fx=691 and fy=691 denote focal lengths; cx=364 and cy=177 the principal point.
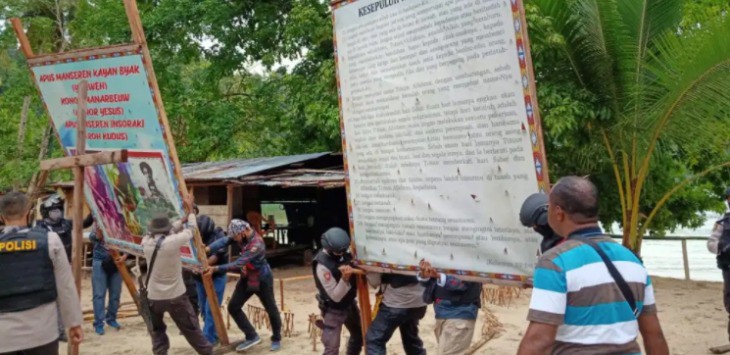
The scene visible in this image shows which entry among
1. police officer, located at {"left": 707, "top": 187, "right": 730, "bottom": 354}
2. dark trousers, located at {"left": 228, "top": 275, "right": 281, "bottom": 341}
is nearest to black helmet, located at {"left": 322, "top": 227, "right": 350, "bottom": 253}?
dark trousers, located at {"left": 228, "top": 275, "right": 281, "bottom": 341}

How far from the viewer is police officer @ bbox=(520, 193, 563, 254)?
3.43m

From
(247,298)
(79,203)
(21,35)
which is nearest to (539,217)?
(79,203)

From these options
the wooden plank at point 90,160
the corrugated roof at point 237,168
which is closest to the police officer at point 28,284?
the wooden plank at point 90,160

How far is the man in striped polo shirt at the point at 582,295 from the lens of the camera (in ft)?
8.07

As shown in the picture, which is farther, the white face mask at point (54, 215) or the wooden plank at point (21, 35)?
the white face mask at point (54, 215)

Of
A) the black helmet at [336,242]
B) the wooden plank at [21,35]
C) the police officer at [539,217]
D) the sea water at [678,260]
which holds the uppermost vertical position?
the wooden plank at [21,35]

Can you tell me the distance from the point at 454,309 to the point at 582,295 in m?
2.38

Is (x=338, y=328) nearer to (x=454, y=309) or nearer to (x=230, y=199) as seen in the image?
(x=454, y=309)

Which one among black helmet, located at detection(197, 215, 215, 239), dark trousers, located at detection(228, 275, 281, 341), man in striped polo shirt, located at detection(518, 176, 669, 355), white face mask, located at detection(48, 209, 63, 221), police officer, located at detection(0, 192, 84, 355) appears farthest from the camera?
white face mask, located at detection(48, 209, 63, 221)

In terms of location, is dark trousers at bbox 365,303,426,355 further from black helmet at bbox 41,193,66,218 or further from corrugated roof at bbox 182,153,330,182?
corrugated roof at bbox 182,153,330,182

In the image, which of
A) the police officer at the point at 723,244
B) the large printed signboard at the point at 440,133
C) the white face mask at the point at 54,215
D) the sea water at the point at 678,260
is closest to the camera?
the large printed signboard at the point at 440,133

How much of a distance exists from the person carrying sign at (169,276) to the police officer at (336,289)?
1.32 meters

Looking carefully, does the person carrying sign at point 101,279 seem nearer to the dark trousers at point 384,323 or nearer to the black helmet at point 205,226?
the black helmet at point 205,226

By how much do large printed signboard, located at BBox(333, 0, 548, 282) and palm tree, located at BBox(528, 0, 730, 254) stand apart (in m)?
3.44
